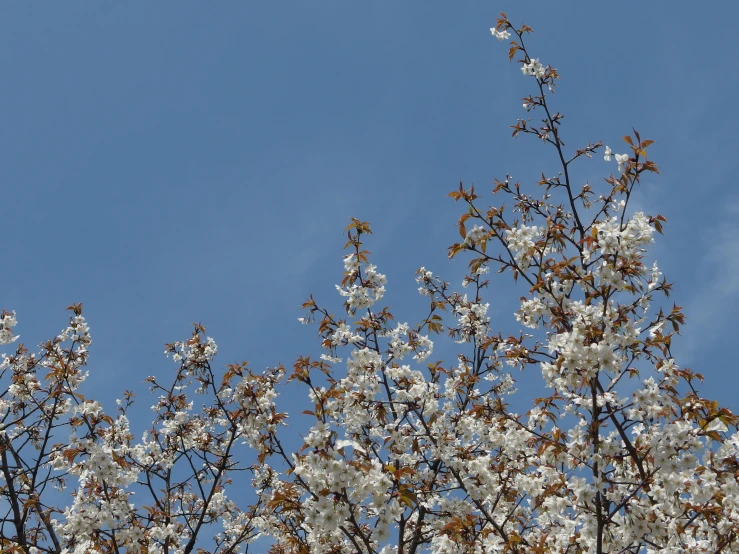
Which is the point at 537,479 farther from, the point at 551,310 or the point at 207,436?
the point at 207,436

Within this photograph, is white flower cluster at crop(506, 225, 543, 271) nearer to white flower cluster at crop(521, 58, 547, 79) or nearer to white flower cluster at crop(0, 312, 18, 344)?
white flower cluster at crop(521, 58, 547, 79)

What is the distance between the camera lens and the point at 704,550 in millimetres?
5324

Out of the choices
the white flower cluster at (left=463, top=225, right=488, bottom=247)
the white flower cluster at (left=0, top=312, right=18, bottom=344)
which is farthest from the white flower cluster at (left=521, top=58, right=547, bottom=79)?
the white flower cluster at (left=0, top=312, right=18, bottom=344)

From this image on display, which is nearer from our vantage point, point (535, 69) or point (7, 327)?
point (535, 69)

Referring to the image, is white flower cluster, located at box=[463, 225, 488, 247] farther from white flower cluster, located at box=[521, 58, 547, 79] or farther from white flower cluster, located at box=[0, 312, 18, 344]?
white flower cluster, located at box=[0, 312, 18, 344]

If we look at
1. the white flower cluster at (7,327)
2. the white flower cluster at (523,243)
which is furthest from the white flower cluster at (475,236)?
the white flower cluster at (7,327)

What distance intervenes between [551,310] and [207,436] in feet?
21.2

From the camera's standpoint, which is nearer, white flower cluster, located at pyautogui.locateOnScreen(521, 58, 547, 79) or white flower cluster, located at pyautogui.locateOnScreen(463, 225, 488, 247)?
white flower cluster, located at pyautogui.locateOnScreen(463, 225, 488, 247)

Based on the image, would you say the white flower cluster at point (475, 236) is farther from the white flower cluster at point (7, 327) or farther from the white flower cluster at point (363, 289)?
the white flower cluster at point (7, 327)

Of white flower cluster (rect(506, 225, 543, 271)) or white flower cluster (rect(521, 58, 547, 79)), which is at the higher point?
white flower cluster (rect(521, 58, 547, 79))

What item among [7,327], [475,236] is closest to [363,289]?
[475,236]

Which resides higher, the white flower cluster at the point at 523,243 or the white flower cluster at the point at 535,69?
the white flower cluster at the point at 535,69

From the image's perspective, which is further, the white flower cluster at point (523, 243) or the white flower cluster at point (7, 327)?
the white flower cluster at point (7, 327)

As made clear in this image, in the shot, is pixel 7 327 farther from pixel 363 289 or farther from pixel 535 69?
pixel 535 69
